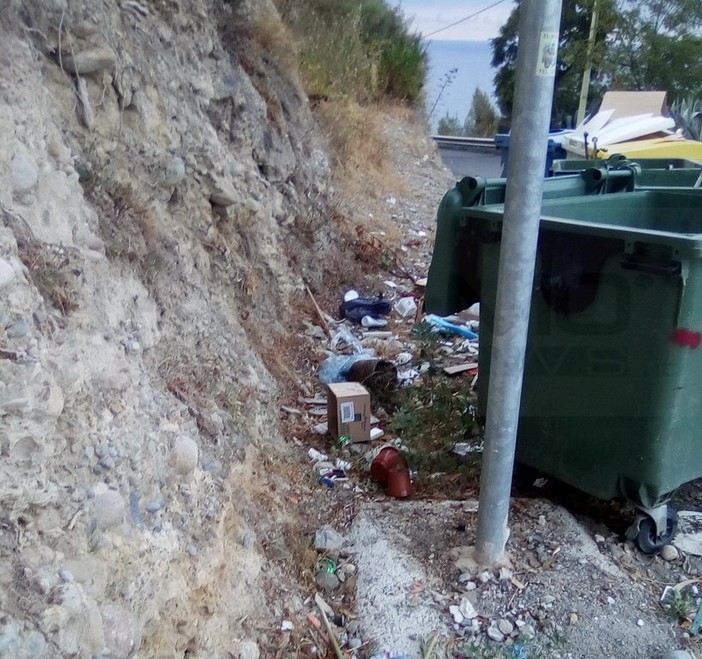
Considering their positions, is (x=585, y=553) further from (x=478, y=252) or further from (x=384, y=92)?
(x=384, y=92)

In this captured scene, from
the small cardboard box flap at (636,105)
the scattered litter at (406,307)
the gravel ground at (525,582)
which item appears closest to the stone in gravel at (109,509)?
the gravel ground at (525,582)

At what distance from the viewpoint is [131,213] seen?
3.51m

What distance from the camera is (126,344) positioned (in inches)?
111

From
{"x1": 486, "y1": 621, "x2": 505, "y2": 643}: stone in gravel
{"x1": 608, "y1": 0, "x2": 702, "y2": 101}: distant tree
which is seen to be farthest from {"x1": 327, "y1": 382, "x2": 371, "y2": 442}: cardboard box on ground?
{"x1": 608, "y1": 0, "x2": 702, "y2": 101}: distant tree

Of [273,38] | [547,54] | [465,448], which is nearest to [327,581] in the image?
[465,448]

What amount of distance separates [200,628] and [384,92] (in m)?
11.1

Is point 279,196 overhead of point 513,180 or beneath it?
beneath

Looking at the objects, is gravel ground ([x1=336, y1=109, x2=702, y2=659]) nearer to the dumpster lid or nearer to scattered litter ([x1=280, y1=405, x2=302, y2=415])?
scattered litter ([x1=280, y1=405, x2=302, y2=415])

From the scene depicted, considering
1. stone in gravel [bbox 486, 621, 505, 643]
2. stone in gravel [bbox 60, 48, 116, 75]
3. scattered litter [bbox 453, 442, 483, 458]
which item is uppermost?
stone in gravel [bbox 60, 48, 116, 75]

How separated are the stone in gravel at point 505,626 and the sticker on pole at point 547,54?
181 centimetres

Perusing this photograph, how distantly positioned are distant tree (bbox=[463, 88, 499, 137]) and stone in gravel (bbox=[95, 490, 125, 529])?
70.2ft

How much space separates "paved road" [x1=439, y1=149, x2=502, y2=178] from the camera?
15.2m

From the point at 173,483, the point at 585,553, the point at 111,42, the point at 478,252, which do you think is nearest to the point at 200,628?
the point at 173,483

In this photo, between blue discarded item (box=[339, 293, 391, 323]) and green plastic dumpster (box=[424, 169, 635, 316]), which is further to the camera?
blue discarded item (box=[339, 293, 391, 323])
